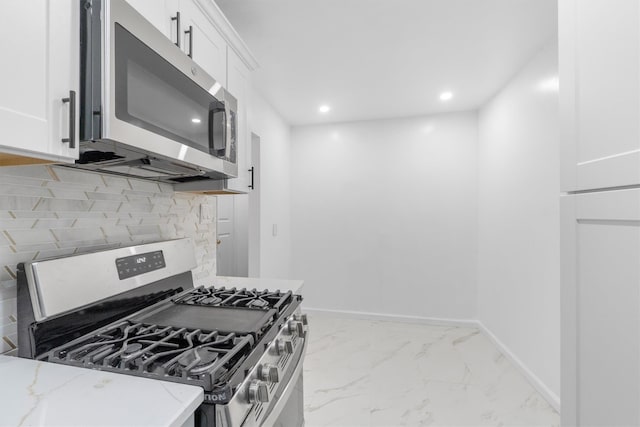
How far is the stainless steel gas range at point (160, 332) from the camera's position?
29.6 inches

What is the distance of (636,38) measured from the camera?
2.16ft

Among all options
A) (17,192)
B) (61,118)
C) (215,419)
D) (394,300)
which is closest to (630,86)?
(215,419)

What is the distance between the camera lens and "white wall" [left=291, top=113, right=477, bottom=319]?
354 centimetres

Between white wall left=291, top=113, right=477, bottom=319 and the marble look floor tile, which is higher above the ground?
white wall left=291, top=113, right=477, bottom=319

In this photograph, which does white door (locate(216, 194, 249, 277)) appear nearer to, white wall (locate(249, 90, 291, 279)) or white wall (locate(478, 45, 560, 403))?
white wall (locate(249, 90, 291, 279))

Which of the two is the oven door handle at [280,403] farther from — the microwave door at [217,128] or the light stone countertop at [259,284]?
the microwave door at [217,128]

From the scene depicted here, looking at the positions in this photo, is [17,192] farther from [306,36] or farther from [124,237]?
[306,36]

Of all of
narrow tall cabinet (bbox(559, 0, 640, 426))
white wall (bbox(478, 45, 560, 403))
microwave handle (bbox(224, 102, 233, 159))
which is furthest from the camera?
white wall (bbox(478, 45, 560, 403))

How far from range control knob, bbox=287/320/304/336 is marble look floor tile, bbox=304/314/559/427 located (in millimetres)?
956

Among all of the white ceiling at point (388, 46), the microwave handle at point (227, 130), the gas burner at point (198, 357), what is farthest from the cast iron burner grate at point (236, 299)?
the white ceiling at point (388, 46)

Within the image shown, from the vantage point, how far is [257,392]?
783 mm

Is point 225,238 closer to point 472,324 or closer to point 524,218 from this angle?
point 524,218

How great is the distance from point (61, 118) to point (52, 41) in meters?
0.17

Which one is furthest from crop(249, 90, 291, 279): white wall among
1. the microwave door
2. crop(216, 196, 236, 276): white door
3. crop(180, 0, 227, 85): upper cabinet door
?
the microwave door
